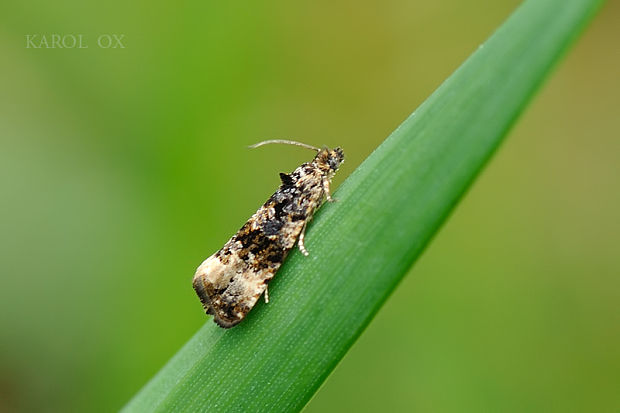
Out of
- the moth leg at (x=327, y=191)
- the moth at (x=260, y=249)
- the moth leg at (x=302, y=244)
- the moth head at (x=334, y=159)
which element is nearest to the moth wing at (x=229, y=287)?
the moth at (x=260, y=249)

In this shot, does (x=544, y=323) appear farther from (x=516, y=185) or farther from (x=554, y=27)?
(x=554, y=27)

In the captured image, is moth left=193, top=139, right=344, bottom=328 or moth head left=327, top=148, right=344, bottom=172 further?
moth head left=327, top=148, right=344, bottom=172

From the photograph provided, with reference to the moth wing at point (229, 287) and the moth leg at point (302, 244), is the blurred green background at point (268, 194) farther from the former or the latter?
the moth leg at point (302, 244)

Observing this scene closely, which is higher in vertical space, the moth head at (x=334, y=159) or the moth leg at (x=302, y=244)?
the moth head at (x=334, y=159)

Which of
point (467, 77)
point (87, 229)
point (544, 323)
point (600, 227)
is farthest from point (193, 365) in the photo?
point (600, 227)

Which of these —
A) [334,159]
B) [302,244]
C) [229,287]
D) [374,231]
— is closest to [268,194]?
[334,159]

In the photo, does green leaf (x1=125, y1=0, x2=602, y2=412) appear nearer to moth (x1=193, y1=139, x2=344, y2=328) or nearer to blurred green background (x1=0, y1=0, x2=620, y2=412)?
moth (x1=193, y1=139, x2=344, y2=328)

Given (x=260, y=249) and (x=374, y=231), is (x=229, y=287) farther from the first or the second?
(x=374, y=231)

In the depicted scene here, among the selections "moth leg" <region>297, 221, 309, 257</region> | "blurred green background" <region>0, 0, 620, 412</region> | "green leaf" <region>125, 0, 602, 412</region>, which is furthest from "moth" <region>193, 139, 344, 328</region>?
"blurred green background" <region>0, 0, 620, 412</region>
